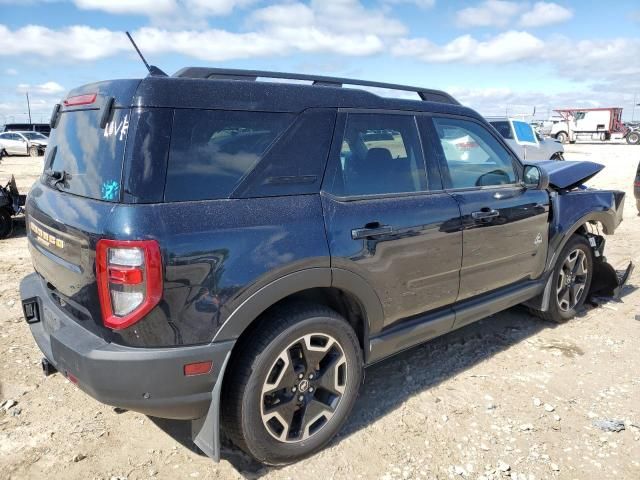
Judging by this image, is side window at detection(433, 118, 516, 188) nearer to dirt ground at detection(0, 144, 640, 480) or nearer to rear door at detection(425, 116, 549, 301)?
rear door at detection(425, 116, 549, 301)

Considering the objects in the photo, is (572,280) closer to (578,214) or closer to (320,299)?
(578,214)

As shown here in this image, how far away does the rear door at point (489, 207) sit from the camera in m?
3.33

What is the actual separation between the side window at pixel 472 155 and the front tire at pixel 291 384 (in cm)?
139

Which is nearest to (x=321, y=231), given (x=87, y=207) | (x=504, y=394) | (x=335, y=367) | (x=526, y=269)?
(x=335, y=367)

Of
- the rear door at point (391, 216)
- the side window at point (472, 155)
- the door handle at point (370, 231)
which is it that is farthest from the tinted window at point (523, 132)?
the door handle at point (370, 231)

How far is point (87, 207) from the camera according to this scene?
2268mm

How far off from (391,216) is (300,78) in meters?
0.91

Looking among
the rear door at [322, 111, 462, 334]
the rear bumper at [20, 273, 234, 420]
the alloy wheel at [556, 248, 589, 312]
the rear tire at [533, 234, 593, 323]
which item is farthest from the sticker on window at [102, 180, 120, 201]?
the alloy wheel at [556, 248, 589, 312]

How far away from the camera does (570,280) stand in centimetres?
459

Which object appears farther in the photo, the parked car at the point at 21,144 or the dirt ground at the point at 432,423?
the parked car at the point at 21,144

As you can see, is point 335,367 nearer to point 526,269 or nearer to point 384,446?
point 384,446

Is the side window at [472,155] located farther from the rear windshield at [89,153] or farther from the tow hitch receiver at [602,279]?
the rear windshield at [89,153]

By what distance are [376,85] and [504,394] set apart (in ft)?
7.23

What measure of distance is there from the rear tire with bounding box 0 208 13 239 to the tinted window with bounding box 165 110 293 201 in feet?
23.8
